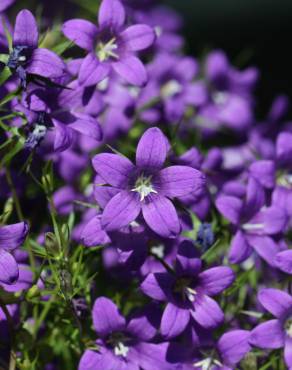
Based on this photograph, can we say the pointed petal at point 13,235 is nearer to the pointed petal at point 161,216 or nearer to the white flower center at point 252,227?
the pointed petal at point 161,216

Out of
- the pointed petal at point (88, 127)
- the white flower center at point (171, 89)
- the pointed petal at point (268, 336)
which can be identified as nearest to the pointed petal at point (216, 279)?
the pointed petal at point (268, 336)

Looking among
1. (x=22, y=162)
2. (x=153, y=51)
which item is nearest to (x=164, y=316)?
(x=22, y=162)

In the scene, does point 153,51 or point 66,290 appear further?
point 153,51

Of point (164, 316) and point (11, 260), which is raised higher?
point (11, 260)

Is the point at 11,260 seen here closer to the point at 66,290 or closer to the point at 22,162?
the point at 66,290

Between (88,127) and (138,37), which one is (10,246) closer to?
(88,127)

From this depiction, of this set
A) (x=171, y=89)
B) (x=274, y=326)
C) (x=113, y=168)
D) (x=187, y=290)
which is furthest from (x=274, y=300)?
(x=171, y=89)
